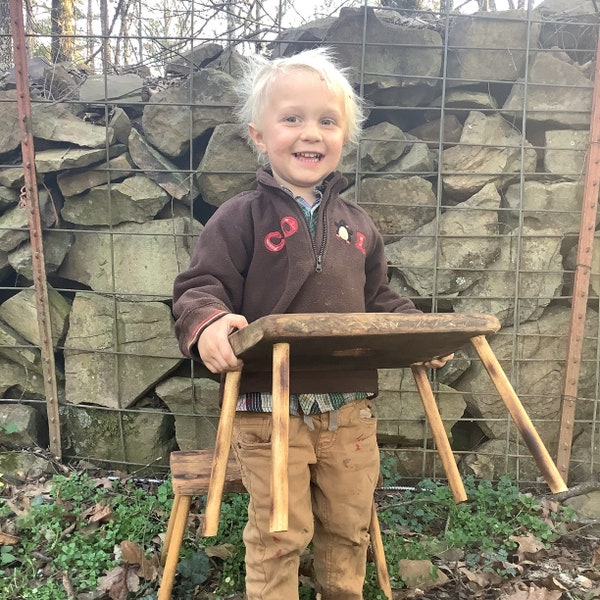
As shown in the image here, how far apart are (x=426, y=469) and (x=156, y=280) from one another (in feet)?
6.51

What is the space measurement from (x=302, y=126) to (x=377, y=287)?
2.22ft

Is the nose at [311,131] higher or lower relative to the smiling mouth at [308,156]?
higher

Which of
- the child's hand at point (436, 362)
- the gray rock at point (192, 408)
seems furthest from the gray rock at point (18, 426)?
the child's hand at point (436, 362)

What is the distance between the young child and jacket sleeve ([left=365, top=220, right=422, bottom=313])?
0.45ft

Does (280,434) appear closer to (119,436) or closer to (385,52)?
(119,436)

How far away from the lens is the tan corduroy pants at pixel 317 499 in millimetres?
1649

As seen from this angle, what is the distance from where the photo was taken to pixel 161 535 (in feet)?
8.56

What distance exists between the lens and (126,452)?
3.25 metres

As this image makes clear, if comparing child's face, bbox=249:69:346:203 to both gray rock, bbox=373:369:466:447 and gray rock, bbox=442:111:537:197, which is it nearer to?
gray rock, bbox=442:111:537:197

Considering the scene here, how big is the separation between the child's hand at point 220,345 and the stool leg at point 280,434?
178mm

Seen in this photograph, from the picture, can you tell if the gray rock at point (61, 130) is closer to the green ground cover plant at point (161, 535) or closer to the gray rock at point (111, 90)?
the gray rock at point (111, 90)

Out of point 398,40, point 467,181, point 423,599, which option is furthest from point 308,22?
point 423,599

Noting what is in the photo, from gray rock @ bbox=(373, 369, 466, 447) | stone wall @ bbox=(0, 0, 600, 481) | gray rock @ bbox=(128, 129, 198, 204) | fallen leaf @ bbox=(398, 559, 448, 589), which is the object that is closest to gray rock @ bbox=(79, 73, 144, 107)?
stone wall @ bbox=(0, 0, 600, 481)

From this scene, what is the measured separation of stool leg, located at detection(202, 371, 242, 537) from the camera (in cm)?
128
